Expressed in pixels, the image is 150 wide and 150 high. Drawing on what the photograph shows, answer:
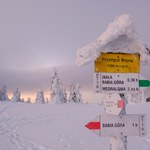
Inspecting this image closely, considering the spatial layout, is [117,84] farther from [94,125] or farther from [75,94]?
[75,94]

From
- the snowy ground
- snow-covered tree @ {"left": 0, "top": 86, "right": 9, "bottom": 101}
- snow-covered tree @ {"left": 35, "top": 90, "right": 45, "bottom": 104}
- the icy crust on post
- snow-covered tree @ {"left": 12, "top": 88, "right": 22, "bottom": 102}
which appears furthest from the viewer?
snow-covered tree @ {"left": 12, "top": 88, "right": 22, "bottom": 102}

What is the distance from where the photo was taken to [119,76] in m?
5.60

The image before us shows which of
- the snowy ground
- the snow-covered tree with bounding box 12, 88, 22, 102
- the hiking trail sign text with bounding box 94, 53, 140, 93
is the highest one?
the hiking trail sign text with bounding box 94, 53, 140, 93

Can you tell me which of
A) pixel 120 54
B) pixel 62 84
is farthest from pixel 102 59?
pixel 62 84

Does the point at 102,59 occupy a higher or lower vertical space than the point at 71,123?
higher

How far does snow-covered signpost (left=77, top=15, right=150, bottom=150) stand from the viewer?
5490 mm

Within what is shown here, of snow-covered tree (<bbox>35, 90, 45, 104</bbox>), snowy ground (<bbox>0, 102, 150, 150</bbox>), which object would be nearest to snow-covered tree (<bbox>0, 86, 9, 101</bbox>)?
snow-covered tree (<bbox>35, 90, 45, 104</bbox>)

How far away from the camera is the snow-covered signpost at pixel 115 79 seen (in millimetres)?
5490

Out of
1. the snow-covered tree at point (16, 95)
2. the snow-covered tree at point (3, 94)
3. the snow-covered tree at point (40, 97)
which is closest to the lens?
the snow-covered tree at point (3, 94)

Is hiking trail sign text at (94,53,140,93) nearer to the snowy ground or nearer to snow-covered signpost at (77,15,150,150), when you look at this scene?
snow-covered signpost at (77,15,150,150)

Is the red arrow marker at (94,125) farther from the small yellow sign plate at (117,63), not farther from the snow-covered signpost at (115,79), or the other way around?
the small yellow sign plate at (117,63)

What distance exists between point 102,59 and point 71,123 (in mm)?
13518

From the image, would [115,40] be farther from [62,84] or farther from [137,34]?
[62,84]

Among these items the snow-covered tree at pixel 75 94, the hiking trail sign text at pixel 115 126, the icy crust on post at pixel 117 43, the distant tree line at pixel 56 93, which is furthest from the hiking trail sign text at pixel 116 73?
the snow-covered tree at pixel 75 94
